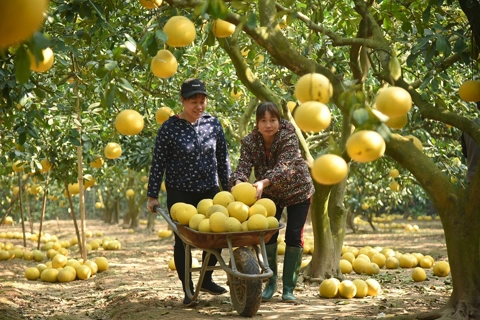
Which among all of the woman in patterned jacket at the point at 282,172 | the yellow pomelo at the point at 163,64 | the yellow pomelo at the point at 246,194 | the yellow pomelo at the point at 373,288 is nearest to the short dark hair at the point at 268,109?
the woman in patterned jacket at the point at 282,172

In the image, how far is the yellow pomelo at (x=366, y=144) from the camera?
68.9 inches

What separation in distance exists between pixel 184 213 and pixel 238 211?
414mm

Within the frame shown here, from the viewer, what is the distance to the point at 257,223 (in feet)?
13.0

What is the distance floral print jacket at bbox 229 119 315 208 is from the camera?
460 cm

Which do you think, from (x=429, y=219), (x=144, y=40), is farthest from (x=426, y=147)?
(x=429, y=219)

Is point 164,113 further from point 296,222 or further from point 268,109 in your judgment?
point 296,222

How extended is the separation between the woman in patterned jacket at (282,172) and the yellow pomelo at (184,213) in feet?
1.73

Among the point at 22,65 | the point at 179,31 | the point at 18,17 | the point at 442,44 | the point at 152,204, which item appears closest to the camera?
the point at 18,17

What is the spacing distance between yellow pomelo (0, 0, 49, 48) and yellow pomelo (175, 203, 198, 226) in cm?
299

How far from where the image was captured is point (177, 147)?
4758 mm

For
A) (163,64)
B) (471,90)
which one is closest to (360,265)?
(471,90)

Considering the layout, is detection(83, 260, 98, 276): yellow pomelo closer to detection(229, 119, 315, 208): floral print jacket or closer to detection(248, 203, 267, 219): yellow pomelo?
detection(229, 119, 315, 208): floral print jacket

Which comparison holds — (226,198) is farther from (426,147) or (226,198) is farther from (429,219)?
(429,219)

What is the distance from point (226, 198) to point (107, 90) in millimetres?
1882
